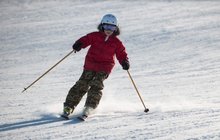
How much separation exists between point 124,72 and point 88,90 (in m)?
4.14

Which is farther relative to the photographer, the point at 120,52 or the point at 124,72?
the point at 124,72

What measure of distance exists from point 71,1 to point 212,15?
7.59 metres

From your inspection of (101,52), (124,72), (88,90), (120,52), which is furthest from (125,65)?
(124,72)

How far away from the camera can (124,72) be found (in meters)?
10.0

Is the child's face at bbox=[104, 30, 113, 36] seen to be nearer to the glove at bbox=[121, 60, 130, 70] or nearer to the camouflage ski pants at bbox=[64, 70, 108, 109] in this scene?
the glove at bbox=[121, 60, 130, 70]

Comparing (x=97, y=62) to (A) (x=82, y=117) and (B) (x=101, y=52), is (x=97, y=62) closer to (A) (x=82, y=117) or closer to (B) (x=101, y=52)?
(B) (x=101, y=52)

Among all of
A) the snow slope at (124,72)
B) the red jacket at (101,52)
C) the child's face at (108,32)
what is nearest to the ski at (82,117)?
the snow slope at (124,72)

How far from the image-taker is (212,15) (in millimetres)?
17047

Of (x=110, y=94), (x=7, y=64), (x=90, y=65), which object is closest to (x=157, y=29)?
(x=7, y=64)

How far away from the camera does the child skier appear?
230 inches

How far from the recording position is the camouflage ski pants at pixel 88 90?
581 cm

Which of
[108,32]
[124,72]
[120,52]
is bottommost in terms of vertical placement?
[124,72]

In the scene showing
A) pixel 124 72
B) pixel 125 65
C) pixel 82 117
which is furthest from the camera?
pixel 124 72

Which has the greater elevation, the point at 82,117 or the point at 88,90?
the point at 88,90
